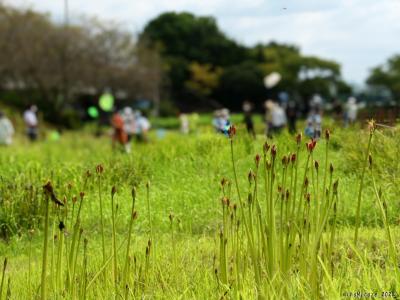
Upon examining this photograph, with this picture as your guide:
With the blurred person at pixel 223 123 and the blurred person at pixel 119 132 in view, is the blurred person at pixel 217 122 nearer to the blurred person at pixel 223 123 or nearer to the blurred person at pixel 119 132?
the blurred person at pixel 223 123

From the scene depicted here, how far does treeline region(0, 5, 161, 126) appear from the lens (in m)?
33.5

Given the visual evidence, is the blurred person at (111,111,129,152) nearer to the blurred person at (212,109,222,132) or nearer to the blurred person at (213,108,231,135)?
the blurred person at (212,109,222,132)

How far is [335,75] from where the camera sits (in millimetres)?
57625

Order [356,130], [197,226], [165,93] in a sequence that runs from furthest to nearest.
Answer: [165,93]
[356,130]
[197,226]

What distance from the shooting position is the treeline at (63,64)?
3353cm

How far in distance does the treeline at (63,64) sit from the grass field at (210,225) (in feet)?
87.0

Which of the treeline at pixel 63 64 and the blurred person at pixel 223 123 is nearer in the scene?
the blurred person at pixel 223 123

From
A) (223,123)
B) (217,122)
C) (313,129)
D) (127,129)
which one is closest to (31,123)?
(127,129)

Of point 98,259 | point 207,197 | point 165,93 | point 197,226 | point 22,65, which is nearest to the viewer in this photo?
point 98,259

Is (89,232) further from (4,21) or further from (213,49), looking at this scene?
(213,49)

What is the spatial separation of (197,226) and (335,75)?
54.3 meters

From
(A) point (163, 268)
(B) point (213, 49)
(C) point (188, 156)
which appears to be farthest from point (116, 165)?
(B) point (213, 49)

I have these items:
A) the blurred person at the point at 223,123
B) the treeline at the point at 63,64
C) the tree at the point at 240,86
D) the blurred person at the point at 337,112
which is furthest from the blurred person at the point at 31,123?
the tree at the point at 240,86

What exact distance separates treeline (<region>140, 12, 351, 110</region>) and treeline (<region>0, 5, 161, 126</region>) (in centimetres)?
549
